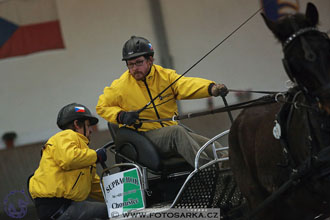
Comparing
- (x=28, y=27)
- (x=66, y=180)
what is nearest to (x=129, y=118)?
(x=66, y=180)

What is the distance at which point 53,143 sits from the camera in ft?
18.6

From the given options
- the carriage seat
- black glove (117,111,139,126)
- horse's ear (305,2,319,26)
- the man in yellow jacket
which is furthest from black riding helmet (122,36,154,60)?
horse's ear (305,2,319,26)

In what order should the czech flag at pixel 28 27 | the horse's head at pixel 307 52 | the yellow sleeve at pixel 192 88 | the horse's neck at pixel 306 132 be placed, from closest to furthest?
the horse's head at pixel 307 52, the horse's neck at pixel 306 132, the yellow sleeve at pixel 192 88, the czech flag at pixel 28 27

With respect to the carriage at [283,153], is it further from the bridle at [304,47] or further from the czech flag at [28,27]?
the czech flag at [28,27]

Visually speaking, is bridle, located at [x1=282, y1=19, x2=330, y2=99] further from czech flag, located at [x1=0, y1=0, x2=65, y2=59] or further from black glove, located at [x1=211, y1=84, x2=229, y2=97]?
czech flag, located at [x1=0, y1=0, x2=65, y2=59]

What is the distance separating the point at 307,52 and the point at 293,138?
66cm

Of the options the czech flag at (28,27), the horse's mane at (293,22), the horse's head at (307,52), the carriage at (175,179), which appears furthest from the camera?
the czech flag at (28,27)

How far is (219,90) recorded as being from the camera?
5.25m

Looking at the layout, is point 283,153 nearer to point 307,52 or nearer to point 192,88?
point 307,52

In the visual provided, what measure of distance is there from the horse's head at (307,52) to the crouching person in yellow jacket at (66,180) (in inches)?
97.0

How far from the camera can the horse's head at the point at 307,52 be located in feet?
11.2

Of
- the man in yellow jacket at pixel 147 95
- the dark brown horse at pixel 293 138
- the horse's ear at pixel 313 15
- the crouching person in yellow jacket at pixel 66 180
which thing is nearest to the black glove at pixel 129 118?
the man in yellow jacket at pixel 147 95

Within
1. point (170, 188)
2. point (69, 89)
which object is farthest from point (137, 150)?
point (69, 89)

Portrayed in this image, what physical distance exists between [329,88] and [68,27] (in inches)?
245
